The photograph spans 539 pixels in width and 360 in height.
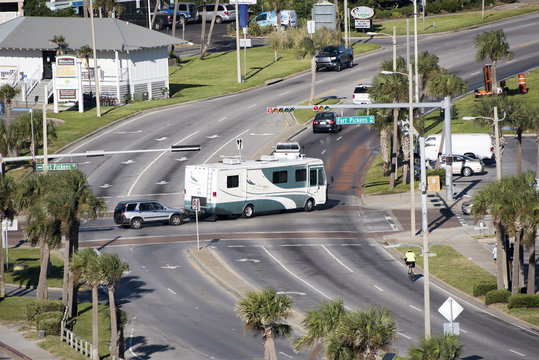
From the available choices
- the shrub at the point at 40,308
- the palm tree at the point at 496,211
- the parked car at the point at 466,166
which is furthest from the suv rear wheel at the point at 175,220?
the parked car at the point at 466,166

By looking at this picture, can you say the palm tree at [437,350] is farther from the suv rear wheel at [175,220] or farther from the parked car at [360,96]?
the parked car at [360,96]

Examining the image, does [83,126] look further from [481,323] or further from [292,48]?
[481,323]

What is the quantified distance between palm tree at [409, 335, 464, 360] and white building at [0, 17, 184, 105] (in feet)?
214

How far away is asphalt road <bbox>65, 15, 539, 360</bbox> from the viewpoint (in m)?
38.6

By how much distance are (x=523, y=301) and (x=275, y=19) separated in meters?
87.7

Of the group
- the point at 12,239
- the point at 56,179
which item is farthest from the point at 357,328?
the point at 12,239

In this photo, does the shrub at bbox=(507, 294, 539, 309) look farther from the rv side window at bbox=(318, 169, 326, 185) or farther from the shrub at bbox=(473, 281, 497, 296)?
the rv side window at bbox=(318, 169, 326, 185)

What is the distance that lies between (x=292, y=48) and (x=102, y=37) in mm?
29447

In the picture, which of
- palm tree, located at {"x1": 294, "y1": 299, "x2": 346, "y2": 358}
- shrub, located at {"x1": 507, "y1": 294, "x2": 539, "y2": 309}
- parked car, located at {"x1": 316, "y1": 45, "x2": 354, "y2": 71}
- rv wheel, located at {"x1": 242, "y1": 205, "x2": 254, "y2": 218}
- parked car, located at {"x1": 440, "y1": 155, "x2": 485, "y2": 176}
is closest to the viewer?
palm tree, located at {"x1": 294, "y1": 299, "x2": 346, "y2": 358}

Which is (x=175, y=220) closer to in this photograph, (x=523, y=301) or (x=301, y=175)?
(x=301, y=175)

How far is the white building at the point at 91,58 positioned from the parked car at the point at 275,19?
1156 inches

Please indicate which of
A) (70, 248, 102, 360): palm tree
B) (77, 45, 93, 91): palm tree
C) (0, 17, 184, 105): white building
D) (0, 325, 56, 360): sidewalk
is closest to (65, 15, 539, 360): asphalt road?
(70, 248, 102, 360): palm tree

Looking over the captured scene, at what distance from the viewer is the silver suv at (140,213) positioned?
183 ft

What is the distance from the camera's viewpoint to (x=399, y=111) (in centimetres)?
6581
